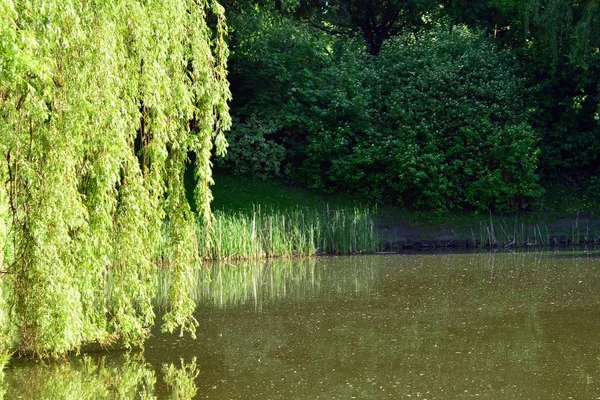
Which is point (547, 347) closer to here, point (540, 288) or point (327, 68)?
point (540, 288)

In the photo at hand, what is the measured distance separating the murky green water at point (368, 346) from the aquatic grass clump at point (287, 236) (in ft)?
8.19

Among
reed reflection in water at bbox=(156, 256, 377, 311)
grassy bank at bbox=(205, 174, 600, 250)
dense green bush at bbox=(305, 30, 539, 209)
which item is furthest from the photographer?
dense green bush at bbox=(305, 30, 539, 209)

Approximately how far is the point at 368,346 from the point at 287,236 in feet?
29.4

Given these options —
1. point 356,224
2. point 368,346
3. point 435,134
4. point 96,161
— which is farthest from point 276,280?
Answer: point 435,134

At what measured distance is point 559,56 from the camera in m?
22.3

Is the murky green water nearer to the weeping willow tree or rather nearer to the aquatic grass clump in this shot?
the weeping willow tree

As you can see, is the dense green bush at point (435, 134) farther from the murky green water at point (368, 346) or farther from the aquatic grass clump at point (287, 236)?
the murky green water at point (368, 346)

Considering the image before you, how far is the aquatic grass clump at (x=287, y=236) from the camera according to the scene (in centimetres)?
1630

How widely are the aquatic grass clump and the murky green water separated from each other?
2.50 m

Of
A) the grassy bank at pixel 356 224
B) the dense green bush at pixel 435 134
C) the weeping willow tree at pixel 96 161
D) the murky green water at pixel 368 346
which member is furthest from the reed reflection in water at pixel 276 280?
the dense green bush at pixel 435 134

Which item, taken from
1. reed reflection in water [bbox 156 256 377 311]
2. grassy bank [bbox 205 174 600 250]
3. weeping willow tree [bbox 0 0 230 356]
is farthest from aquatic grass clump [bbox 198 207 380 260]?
weeping willow tree [bbox 0 0 230 356]

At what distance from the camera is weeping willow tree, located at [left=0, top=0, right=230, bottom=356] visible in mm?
7379

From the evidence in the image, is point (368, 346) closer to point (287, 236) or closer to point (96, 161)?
point (96, 161)

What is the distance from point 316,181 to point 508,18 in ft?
23.5
